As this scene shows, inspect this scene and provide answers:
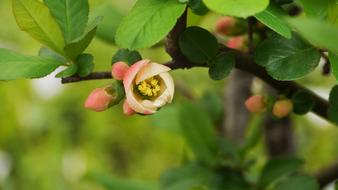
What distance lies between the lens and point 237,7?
311mm

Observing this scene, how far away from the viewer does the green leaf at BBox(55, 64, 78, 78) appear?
40cm

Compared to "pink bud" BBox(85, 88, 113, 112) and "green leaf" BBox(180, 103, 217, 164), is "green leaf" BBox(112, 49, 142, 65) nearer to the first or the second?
"pink bud" BBox(85, 88, 113, 112)

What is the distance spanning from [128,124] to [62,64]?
0.89m

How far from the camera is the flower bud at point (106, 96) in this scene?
40 centimetres

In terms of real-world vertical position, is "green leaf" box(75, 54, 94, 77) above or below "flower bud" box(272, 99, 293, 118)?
above

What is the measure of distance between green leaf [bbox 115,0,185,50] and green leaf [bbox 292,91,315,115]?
6.1 inches

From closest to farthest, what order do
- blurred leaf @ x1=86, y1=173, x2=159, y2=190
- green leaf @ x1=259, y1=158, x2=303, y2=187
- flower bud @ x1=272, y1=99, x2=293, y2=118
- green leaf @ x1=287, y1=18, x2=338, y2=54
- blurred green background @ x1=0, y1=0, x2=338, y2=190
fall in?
green leaf @ x1=287, y1=18, x2=338, y2=54 → flower bud @ x1=272, y1=99, x2=293, y2=118 → green leaf @ x1=259, y1=158, x2=303, y2=187 → blurred leaf @ x1=86, y1=173, x2=159, y2=190 → blurred green background @ x1=0, y1=0, x2=338, y2=190

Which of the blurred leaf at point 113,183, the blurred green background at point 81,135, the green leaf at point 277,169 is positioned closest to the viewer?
the green leaf at point 277,169

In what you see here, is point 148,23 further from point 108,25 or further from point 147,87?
point 108,25

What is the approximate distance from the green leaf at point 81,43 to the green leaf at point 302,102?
166 mm

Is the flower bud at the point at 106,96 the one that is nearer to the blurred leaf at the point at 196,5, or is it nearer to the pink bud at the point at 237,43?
the blurred leaf at the point at 196,5

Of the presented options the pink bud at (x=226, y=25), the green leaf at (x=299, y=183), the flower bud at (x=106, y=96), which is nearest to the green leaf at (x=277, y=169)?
the green leaf at (x=299, y=183)

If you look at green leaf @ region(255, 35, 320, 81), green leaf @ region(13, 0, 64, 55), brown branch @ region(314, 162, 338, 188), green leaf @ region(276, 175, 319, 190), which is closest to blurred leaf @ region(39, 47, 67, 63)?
green leaf @ region(13, 0, 64, 55)

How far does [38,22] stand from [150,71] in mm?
98
